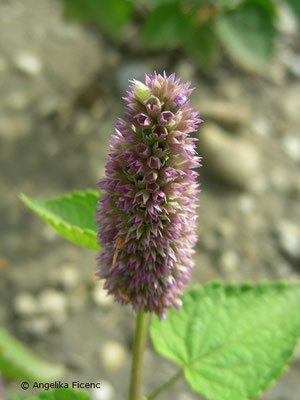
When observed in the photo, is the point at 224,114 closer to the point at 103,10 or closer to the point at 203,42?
the point at 203,42

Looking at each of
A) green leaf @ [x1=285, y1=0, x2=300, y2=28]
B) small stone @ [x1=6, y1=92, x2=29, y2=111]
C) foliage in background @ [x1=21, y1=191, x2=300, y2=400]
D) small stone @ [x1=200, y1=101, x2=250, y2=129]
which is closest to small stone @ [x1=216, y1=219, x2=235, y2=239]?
small stone @ [x1=200, y1=101, x2=250, y2=129]

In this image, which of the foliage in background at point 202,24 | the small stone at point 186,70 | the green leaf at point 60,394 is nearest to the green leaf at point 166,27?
the foliage in background at point 202,24

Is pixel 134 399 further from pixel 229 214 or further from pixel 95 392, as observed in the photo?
pixel 229 214

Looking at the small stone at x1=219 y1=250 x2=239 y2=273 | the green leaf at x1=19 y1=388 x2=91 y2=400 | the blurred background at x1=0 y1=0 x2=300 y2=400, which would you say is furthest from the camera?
the small stone at x1=219 y1=250 x2=239 y2=273

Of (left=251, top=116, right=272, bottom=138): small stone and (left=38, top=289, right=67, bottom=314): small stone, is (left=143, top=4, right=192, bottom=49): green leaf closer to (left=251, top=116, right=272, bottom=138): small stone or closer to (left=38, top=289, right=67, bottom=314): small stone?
(left=251, top=116, right=272, bottom=138): small stone

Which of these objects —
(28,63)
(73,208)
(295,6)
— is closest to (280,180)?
(295,6)

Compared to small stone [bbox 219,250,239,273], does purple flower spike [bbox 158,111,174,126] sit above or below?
below
